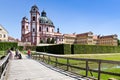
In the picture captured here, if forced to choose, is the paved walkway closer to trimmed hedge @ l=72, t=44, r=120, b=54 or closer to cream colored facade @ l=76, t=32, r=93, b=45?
trimmed hedge @ l=72, t=44, r=120, b=54

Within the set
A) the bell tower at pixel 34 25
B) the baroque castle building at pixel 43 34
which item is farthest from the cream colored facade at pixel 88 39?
the bell tower at pixel 34 25

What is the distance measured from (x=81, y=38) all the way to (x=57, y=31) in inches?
757

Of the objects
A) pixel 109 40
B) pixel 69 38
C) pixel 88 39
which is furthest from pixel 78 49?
pixel 109 40

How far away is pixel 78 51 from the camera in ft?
160

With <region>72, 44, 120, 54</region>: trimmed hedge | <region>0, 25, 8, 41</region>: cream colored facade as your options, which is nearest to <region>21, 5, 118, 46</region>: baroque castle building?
<region>0, 25, 8, 41</region>: cream colored facade

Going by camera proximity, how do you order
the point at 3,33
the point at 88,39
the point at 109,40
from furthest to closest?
the point at 109,40 → the point at 88,39 → the point at 3,33

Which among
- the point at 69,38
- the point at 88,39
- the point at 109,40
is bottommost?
the point at 109,40

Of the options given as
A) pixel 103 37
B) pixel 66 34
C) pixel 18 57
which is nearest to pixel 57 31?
pixel 66 34

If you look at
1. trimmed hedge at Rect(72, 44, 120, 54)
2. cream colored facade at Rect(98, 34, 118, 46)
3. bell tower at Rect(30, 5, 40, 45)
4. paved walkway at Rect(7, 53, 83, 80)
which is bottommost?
paved walkway at Rect(7, 53, 83, 80)

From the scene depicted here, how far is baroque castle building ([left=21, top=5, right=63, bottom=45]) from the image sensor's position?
10275 centimetres

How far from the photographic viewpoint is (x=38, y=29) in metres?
105

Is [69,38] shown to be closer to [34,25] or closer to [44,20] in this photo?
[44,20]

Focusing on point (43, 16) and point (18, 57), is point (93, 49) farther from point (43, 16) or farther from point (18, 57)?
point (43, 16)

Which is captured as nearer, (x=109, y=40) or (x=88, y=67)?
(x=88, y=67)
